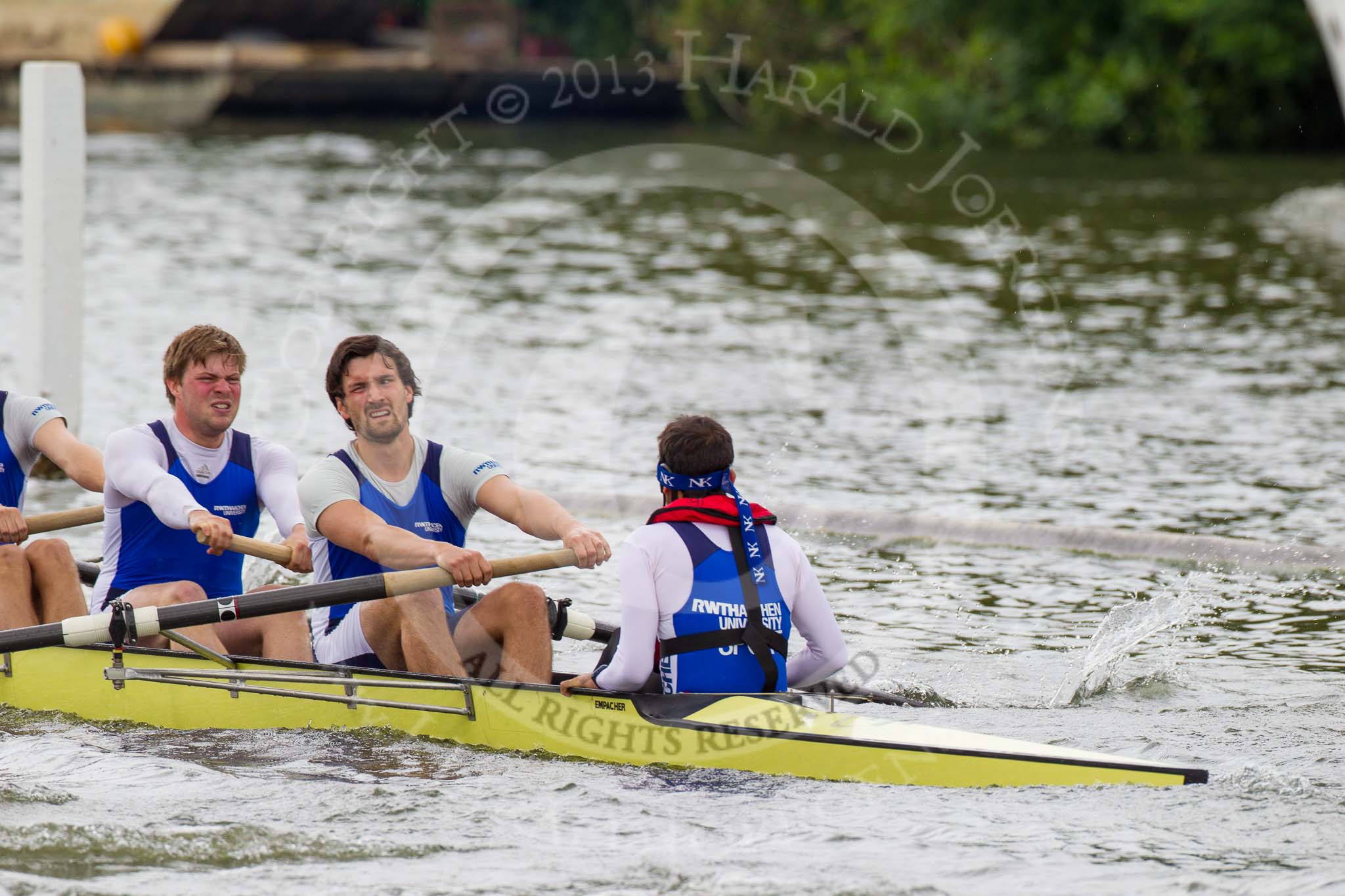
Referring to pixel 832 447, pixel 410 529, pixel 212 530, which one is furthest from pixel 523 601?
pixel 832 447

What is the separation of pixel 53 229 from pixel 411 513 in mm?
5777

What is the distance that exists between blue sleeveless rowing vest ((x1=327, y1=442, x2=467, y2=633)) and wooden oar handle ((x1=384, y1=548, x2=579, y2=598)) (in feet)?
0.78

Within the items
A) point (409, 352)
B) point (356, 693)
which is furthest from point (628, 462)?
point (356, 693)

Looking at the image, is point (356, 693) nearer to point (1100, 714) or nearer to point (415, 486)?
point (415, 486)

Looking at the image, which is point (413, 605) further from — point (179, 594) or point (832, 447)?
point (832, 447)

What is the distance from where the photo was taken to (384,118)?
48.9 m

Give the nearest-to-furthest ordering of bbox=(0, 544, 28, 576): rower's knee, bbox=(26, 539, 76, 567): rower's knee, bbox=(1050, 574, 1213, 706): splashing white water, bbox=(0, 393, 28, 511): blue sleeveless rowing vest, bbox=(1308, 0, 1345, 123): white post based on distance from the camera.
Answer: bbox=(0, 544, 28, 576): rower's knee < bbox=(26, 539, 76, 567): rower's knee < bbox=(1050, 574, 1213, 706): splashing white water < bbox=(0, 393, 28, 511): blue sleeveless rowing vest < bbox=(1308, 0, 1345, 123): white post

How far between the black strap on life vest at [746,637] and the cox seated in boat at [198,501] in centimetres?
169

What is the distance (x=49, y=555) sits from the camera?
7.44 meters

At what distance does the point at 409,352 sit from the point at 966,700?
10240mm

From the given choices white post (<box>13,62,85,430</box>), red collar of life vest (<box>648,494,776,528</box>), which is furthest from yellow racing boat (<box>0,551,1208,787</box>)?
white post (<box>13,62,85,430</box>)

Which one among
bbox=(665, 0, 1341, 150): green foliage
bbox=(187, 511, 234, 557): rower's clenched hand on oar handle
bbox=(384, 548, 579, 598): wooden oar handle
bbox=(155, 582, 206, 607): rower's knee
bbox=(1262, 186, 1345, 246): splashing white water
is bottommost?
bbox=(155, 582, 206, 607): rower's knee

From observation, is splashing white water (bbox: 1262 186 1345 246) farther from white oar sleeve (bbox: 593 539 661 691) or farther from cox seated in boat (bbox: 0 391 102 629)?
white oar sleeve (bbox: 593 539 661 691)

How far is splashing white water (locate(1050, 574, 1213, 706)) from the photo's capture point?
7699mm
